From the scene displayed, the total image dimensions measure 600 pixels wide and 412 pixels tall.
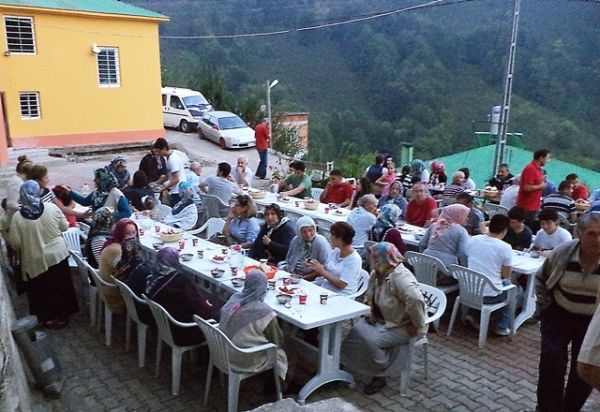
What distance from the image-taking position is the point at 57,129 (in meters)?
17.0

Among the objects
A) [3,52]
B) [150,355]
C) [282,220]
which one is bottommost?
[150,355]

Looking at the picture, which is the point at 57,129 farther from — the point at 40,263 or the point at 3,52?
the point at 40,263

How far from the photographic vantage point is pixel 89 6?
56.9 ft

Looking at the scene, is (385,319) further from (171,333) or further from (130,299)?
(130,299)

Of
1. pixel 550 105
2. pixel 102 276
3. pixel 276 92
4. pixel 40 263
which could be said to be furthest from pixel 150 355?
pixel 276 92

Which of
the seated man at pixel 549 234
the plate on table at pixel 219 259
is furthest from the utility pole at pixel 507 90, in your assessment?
the plate on table at pixel 219 259

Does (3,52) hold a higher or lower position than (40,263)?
higher

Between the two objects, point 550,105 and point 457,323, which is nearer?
point 457,323

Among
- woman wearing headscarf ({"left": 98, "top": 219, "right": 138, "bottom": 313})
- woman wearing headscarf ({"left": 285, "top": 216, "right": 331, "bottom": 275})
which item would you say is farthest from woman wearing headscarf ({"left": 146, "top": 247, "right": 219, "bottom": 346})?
woman wearing headscarf ({"left": 285, "top": 216, "right": 331, "bottom": 275})

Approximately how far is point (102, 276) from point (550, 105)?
27.5 m

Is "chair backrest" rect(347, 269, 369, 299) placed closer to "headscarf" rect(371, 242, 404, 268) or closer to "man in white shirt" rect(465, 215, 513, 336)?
"headscarf" rect(371, 242, 404, 268)

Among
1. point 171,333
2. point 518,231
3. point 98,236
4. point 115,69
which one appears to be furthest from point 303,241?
point 115,69

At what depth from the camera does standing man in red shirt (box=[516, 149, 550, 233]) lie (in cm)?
725

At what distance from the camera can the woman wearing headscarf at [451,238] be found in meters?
5.72
